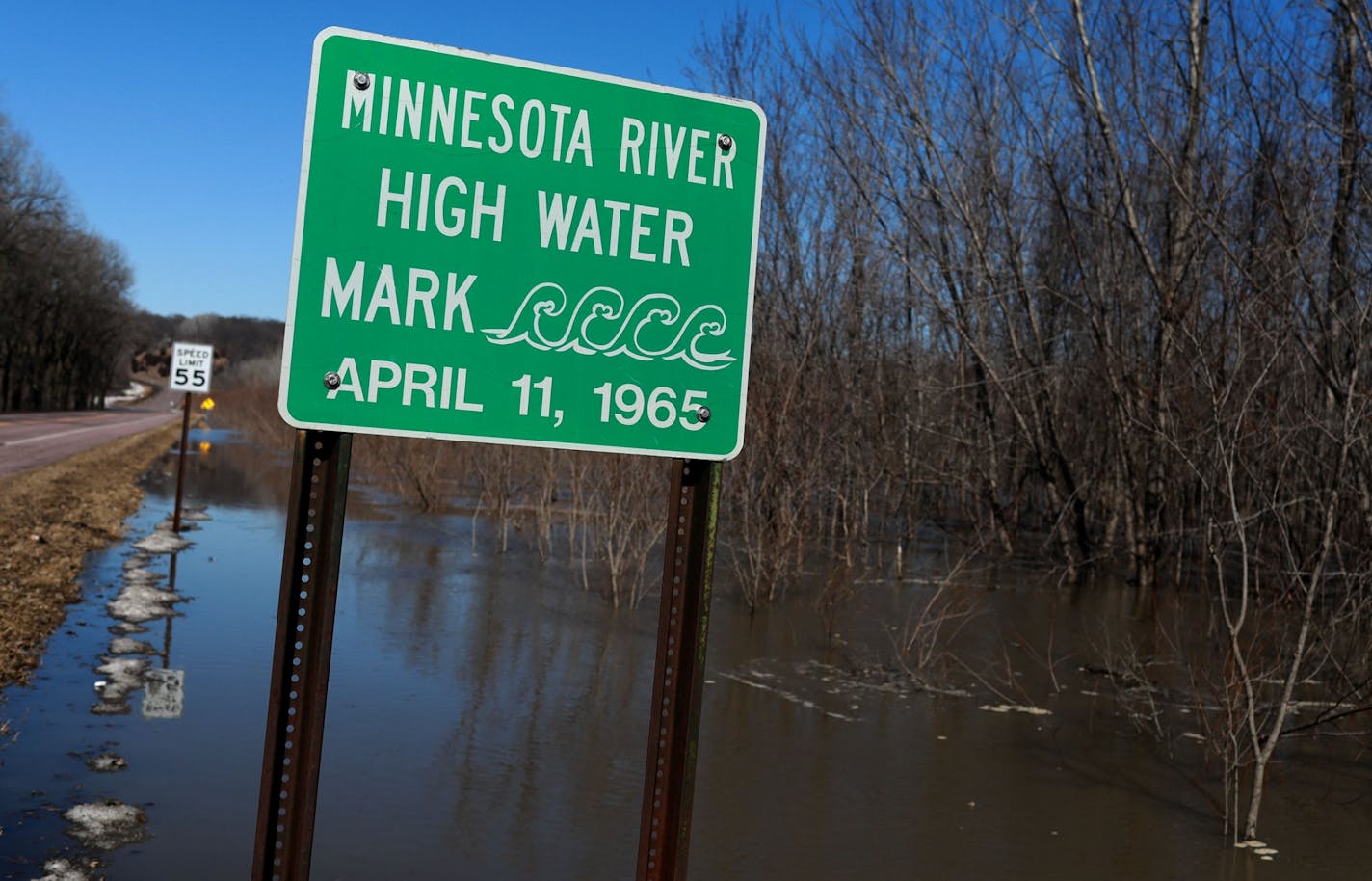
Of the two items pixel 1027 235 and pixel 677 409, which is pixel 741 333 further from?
pixel 1027 235

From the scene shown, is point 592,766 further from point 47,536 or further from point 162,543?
point 162,543

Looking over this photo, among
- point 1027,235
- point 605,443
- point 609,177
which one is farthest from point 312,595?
point 1027,235

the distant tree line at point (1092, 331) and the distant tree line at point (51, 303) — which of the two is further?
the distant tree line at point (51, 303)

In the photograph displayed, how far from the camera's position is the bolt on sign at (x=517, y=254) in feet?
8.66

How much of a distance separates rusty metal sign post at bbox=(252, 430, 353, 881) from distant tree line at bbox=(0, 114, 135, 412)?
212ft

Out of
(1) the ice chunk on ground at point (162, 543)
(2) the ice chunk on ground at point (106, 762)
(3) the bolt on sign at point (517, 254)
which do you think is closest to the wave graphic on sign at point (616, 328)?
(3) the bolt on sign at point (517, 254)

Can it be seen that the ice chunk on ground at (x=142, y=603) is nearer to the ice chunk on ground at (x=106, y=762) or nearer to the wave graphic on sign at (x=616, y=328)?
the ice chunk on ground at (x=106, y=762)

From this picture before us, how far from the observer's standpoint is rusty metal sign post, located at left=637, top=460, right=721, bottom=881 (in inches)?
113

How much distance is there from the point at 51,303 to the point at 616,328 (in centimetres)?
8709

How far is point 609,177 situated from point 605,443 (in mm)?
572

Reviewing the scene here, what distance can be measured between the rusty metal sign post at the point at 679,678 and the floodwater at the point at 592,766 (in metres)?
2.65

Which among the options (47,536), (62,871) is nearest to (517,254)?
(62,871)

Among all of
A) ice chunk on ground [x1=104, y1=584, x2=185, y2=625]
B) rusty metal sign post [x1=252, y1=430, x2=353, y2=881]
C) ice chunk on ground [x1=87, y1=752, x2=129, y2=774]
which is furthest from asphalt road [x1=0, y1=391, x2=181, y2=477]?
rusty metal sign post [x1=252, y1=430, x2=353, y2=881]

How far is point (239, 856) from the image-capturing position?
5234 millimetres
